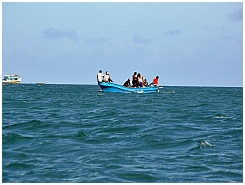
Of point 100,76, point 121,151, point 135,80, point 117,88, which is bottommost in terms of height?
point 121,151

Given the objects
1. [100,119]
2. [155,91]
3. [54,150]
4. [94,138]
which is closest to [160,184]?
[54,150]

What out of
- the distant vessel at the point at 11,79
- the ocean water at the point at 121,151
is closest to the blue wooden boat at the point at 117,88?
the ocean water at the point at 121,151

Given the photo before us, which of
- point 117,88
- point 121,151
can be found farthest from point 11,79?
point 121,151

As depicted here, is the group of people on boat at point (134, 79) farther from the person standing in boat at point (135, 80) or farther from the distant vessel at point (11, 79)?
the distant vessel at point (11, 79)

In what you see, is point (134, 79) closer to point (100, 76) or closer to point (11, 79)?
point (100, 76)

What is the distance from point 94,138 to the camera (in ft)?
42.2

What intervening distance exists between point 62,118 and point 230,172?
9.94 metres

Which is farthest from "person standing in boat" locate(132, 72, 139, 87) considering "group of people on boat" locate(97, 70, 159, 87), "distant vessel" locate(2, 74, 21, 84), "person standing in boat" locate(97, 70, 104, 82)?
"distant vessel" locate(2, 74, 21, 84)

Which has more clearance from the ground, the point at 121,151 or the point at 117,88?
the point at 117,88

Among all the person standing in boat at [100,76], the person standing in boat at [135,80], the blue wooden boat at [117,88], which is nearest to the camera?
the person standing in boat at [100,76]

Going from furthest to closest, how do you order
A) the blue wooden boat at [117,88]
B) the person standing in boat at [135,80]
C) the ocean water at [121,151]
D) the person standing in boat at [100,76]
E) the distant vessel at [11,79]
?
the distant vessel at [11,79]
the blue wooden boat at [117,88]
the person standing in boat at [135,80]
the person standing in boat at [100,76]
the ocean water at [121,151]

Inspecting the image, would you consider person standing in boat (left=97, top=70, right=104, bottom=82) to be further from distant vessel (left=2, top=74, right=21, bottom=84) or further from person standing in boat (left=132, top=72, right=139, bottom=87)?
distant vessel (left=2, top=74, right=21, bottom=84)

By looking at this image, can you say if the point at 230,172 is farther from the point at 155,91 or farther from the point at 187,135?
the point at 155,91

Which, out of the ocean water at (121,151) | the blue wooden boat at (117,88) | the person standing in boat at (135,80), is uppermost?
the person standing in boat at (135,80)
